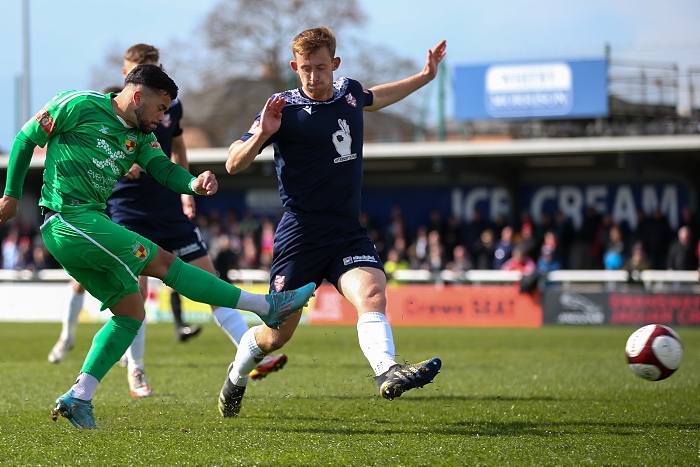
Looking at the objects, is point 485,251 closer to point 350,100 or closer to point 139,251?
point 350,100

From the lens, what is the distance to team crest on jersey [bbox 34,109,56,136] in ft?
16.8

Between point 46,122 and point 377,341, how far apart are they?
7.03ft

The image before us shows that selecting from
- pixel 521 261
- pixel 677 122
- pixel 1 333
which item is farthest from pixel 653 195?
pixel 1 333

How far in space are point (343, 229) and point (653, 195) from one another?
20032 mm

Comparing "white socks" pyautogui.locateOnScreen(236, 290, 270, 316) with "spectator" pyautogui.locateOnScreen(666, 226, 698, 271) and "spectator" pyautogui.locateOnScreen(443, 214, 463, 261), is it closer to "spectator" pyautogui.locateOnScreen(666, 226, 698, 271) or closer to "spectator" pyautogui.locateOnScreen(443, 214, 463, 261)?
"spectator" pyautogui.locateOnScreen(666, 226, 698, 271)

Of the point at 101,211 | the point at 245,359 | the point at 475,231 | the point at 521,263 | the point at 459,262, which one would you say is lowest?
the point at 459,262

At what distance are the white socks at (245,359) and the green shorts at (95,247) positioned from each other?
0.93 metres

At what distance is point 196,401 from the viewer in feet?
22.4

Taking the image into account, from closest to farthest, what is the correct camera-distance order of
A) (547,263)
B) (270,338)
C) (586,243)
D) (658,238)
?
(270,338) → (547,263) → (658,238) → (586,243)

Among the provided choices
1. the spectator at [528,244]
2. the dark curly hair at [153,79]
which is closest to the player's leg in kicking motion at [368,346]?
the dark curly hair at [153,79]

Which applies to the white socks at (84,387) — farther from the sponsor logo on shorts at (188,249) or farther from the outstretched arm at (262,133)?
the sponsor logo on shorts at (188,249)

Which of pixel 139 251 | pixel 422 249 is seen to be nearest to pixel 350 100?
pixel 139 251

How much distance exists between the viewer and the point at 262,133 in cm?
526

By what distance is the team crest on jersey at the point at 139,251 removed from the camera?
203 inches
